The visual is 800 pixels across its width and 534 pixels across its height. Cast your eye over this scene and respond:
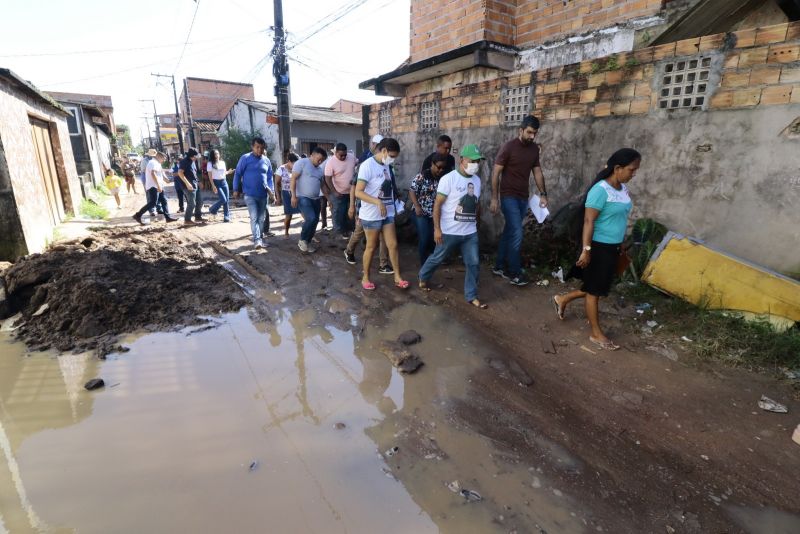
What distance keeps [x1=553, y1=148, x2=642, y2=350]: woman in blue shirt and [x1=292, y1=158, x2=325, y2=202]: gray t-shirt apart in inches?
169

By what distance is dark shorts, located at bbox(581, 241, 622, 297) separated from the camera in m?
3.39

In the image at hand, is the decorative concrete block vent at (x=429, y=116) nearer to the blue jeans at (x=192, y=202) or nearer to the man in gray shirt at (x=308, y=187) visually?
the man in gray shirt at (x=308, y=187)

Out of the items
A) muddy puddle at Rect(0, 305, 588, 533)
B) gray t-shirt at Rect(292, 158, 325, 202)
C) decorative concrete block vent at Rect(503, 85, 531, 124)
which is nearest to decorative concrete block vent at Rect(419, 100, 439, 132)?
decorative concrete block vent at Rect(503, 85, 531, 124)

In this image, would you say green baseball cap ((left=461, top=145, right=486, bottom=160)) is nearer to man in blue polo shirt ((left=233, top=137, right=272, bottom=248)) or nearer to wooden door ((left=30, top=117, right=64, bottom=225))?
man in blue polo shirt ((left=233, top=137, right=272, bottom=248))

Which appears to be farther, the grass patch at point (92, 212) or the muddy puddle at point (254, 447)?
the grass patch at point (92, 212)

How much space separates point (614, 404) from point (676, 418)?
14.4 inches

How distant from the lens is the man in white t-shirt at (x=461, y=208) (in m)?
4.09

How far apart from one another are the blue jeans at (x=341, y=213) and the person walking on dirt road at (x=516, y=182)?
3001 millimetres

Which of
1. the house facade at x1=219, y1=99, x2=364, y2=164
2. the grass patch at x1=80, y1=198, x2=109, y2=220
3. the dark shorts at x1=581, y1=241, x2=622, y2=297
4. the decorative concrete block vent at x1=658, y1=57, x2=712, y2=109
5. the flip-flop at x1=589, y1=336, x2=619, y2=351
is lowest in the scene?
Result: the flip-flop at x1=589, y1=336, x2=619, y2=351

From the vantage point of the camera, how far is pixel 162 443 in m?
2.49

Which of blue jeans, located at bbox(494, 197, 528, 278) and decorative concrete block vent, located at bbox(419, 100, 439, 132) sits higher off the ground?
decorative concrete block vent, located at bbox(419, 100, 439, 132)

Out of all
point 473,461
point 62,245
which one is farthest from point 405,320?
point 62,245

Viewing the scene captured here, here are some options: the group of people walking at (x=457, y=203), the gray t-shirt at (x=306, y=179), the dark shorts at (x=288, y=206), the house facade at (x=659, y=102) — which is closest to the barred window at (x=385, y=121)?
the house facade at (x=659, y=102)

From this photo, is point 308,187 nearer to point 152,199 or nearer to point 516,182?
point 516,182
